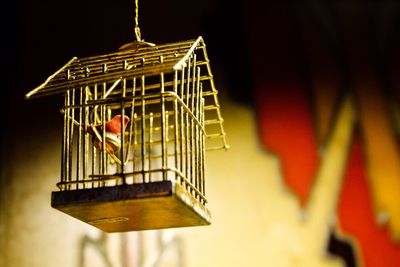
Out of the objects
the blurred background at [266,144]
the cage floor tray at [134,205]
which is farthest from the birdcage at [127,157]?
the blurred background at [266,144]

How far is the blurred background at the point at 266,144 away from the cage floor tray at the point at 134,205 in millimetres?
1174

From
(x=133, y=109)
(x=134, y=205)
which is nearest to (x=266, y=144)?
(x=133, y=109)

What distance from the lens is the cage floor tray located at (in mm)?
1260

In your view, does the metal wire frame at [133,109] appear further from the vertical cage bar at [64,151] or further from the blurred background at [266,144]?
the blurred background at [266,144]

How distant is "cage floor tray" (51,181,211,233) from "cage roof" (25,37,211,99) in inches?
10.8

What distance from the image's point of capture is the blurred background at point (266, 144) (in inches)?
101

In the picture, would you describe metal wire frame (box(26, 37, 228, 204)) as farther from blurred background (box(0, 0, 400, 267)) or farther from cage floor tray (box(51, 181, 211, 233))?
blurred background (box(0, 0, 400, 267))

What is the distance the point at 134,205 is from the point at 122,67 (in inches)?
19.5

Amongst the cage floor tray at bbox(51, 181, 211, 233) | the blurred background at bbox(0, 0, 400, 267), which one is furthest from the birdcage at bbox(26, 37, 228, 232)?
the blurred background at bbox(0, 0, 400, 267)

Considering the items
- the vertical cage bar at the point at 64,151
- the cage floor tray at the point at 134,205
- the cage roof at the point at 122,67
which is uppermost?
the cage roof at the point at 122,67

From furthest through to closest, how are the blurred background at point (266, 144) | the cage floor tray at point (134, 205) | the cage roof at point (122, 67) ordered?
the blurred background at point (266, 144) → the cage roof at point (122, 67) → the cage floor tray at point (134, 205)

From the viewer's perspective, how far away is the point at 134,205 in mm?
1302

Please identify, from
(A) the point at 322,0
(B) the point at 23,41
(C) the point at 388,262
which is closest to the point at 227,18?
(A) the point at 322,0

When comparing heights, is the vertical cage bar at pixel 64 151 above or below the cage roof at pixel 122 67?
below
